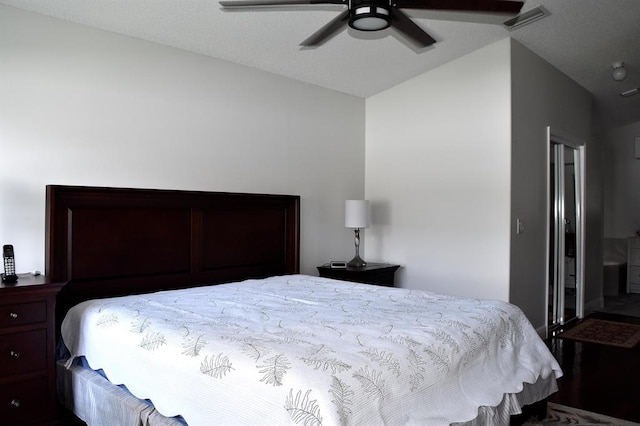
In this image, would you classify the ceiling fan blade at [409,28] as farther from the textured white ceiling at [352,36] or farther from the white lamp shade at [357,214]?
the white lamp shade at [357,214]

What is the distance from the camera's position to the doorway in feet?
15.4

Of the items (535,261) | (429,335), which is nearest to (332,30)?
(429,335)

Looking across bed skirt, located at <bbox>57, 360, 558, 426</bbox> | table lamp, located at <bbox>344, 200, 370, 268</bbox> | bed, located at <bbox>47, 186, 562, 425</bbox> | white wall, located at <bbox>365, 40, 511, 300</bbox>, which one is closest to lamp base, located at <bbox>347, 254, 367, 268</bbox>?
table lamp, located at <bbox>344, 200, 370, 268</bbox>

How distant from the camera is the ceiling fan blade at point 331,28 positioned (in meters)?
2.15

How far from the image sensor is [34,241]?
271 centimetres

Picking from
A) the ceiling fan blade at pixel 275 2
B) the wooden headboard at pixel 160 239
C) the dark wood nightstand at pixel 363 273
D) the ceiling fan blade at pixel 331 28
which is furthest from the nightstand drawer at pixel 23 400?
the dark wood nightstand at pixel 363 273

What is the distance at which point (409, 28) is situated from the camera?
90.1 inches

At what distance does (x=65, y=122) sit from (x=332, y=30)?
1.78 m

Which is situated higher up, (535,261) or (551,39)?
(551,39)

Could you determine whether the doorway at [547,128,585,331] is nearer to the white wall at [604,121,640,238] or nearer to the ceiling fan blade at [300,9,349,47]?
the white wall at [604,121,640,238]

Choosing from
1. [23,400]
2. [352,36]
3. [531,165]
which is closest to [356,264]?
[531,165]

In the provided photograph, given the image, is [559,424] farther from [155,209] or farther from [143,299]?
[155,209]

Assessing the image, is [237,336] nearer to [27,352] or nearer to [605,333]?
[27,352]

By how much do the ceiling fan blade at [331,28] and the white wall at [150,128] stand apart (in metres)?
1.30
